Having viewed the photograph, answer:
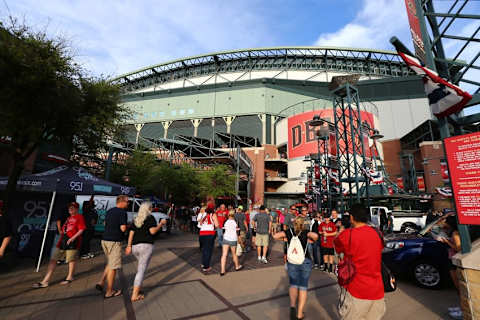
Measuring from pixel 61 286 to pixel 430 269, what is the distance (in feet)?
27.9

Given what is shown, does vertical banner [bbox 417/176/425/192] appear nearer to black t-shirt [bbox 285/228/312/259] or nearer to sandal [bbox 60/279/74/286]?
black t-shirt [bbox 285/228/312/259]

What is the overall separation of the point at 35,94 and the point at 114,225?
5786mm

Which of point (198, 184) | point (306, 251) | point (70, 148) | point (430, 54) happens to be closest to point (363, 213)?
point (306, 251)

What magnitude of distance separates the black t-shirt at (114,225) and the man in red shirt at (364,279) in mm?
4188

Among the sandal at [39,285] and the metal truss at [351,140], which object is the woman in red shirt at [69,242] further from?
the metal truss at [351,140]

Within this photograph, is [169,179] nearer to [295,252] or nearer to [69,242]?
[69,242]

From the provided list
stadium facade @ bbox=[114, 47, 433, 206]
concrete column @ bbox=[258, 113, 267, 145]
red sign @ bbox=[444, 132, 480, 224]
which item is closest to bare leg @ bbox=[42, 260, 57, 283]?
red sign @ bbox=[444, 132, 480, 224]

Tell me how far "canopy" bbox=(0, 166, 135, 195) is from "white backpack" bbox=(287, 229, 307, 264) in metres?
6.68

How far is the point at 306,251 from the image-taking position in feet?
13.1

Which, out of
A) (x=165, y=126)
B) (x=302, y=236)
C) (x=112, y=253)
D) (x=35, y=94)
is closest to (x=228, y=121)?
(x=165, y=126)

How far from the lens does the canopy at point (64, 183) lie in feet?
21.9

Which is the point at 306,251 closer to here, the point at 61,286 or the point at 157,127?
the point at 61,286

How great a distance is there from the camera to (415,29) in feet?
12.4

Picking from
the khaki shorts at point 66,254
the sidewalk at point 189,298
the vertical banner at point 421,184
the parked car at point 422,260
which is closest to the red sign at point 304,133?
the vertical banner at point 421,184
